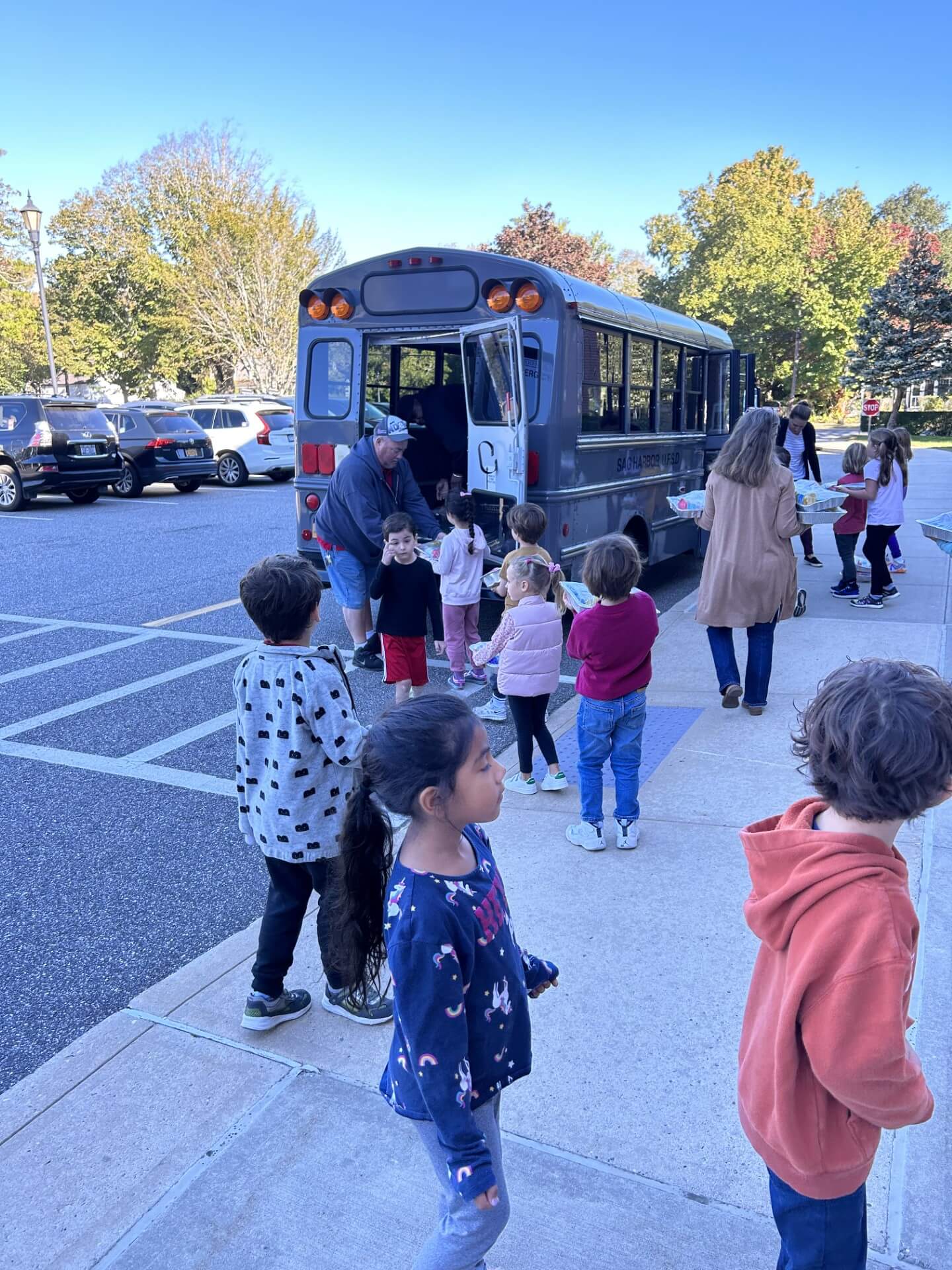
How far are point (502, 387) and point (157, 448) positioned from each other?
12.8 meters

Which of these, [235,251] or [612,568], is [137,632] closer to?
[612,568]

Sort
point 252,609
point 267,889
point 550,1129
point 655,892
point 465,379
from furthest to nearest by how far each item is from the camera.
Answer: point 465,379 → point 267,889 → point 655,892 → point 252,609 → point 550,1129

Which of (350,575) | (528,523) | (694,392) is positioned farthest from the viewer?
(694,392)

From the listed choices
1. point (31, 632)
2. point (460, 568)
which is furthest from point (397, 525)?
point (31, 632)

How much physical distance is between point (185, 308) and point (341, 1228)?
1394 inches

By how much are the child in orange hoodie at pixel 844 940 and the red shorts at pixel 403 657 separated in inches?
153

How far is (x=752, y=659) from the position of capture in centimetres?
532

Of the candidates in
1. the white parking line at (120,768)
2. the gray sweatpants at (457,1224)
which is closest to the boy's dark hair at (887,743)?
the gray sweatpants at (457,1224)

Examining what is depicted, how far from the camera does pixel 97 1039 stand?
9.00ft

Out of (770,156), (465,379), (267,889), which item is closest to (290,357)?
(770,156)

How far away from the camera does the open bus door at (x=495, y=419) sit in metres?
6.25

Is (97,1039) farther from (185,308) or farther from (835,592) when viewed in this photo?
(185,308)

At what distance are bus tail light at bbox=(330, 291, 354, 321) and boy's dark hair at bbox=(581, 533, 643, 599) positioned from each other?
4263 millimetres

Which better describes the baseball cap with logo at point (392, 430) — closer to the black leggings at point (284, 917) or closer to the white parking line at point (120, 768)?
the white parking line at point (120, 768)
